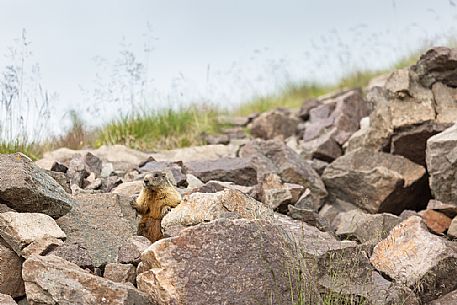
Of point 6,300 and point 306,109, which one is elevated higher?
point 6,300

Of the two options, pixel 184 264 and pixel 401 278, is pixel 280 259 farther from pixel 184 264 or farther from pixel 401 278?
pixel 401 278

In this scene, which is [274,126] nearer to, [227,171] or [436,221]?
[227,171]

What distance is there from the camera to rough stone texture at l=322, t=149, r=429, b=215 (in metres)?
7.32

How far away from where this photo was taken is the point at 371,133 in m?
8.20

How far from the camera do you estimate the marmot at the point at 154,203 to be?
16.1ft

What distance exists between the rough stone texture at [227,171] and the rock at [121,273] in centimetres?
293

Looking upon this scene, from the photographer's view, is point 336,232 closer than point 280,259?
No

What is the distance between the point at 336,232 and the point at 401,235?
1039 millimetres

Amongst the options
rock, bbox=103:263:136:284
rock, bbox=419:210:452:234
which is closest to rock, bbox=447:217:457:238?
rock, bbox=419:210:452:234

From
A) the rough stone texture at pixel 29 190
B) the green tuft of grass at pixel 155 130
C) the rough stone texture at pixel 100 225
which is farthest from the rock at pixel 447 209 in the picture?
the green tuft of grass at pixel 155 130

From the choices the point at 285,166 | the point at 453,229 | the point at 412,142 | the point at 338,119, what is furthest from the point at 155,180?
the point at 338,119

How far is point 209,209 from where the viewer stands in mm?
4660

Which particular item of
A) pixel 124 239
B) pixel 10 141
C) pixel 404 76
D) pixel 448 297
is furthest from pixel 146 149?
pixel 448 297

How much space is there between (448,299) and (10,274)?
8.80ft
